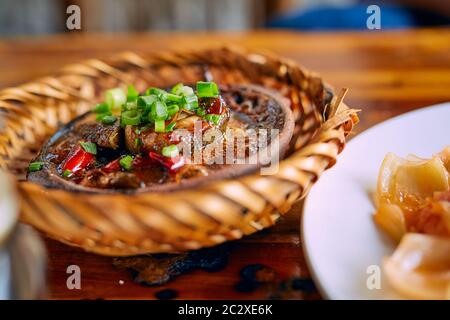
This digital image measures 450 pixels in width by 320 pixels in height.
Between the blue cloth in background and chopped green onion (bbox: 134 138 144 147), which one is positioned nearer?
chopped green onion (bbox: 134 138 144 147)

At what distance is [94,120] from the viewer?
155 cm

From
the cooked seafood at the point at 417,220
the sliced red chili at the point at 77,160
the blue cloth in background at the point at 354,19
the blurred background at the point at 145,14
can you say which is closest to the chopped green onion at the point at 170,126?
the sliced red chili at the point at 77,160

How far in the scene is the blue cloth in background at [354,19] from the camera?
3.24 meters

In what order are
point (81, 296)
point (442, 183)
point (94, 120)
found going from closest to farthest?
point (81, 296)
point (442, 183)
point (94, 120)

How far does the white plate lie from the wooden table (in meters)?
0.10

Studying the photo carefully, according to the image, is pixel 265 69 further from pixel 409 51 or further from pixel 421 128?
pixel 409 51

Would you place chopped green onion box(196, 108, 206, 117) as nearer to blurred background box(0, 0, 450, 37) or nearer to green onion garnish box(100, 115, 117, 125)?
green onion garnish box(100, 115, 117, 125)

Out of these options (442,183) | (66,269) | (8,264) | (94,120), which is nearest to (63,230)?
(8,264)

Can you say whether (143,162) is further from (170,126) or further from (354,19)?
(354,19)

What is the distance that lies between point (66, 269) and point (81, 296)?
11cm

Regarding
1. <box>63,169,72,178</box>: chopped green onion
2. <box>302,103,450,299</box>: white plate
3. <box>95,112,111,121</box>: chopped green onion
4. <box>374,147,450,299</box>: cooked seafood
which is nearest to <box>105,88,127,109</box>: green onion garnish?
<box>95,112,111,121</box>: chopped green onion

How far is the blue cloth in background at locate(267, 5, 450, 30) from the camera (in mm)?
3236

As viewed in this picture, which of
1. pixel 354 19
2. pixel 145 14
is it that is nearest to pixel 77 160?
pixel 354 19

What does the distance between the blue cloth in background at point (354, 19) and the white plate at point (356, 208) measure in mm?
1700
